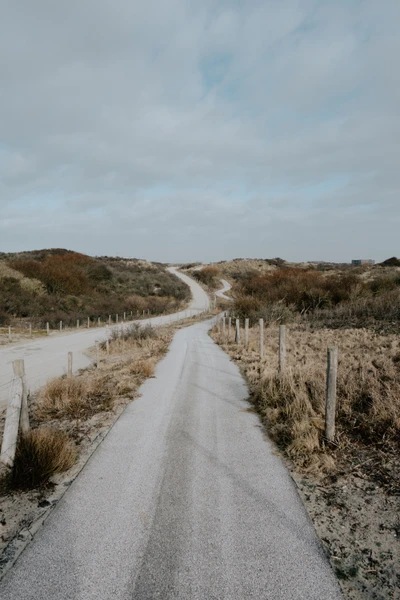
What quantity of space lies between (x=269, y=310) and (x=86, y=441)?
20298 mm

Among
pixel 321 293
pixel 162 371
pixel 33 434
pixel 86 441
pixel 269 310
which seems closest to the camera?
pixel 33 434

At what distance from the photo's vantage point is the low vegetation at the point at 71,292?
32.1 m

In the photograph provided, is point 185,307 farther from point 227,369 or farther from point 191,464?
point 191,464

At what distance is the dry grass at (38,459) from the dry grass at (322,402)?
3239 mm

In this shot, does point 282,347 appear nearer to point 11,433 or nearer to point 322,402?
point 322,402

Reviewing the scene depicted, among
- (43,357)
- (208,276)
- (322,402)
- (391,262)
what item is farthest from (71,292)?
(391,262)

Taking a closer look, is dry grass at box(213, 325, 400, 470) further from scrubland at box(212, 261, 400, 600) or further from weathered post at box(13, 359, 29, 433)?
weathered post at box(13, 359, 29, 433)

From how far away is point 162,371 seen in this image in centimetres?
1166

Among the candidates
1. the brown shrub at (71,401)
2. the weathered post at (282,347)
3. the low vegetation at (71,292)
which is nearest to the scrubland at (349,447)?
the weathered post at (282,347)

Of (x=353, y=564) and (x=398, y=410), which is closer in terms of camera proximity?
(x=353, y=564)

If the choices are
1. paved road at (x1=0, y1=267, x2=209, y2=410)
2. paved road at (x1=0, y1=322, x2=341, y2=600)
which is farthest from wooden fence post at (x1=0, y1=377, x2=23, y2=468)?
paved road at (x1=0, y1=267, x2=209, y2=410)

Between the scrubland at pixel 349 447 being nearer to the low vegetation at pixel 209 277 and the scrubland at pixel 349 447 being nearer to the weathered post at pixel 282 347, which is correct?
the weathered post at pixel 282 347

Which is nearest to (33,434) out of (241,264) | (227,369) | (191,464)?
(191,464)

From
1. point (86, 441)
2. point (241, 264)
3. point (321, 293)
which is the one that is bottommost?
point (86, 441)
